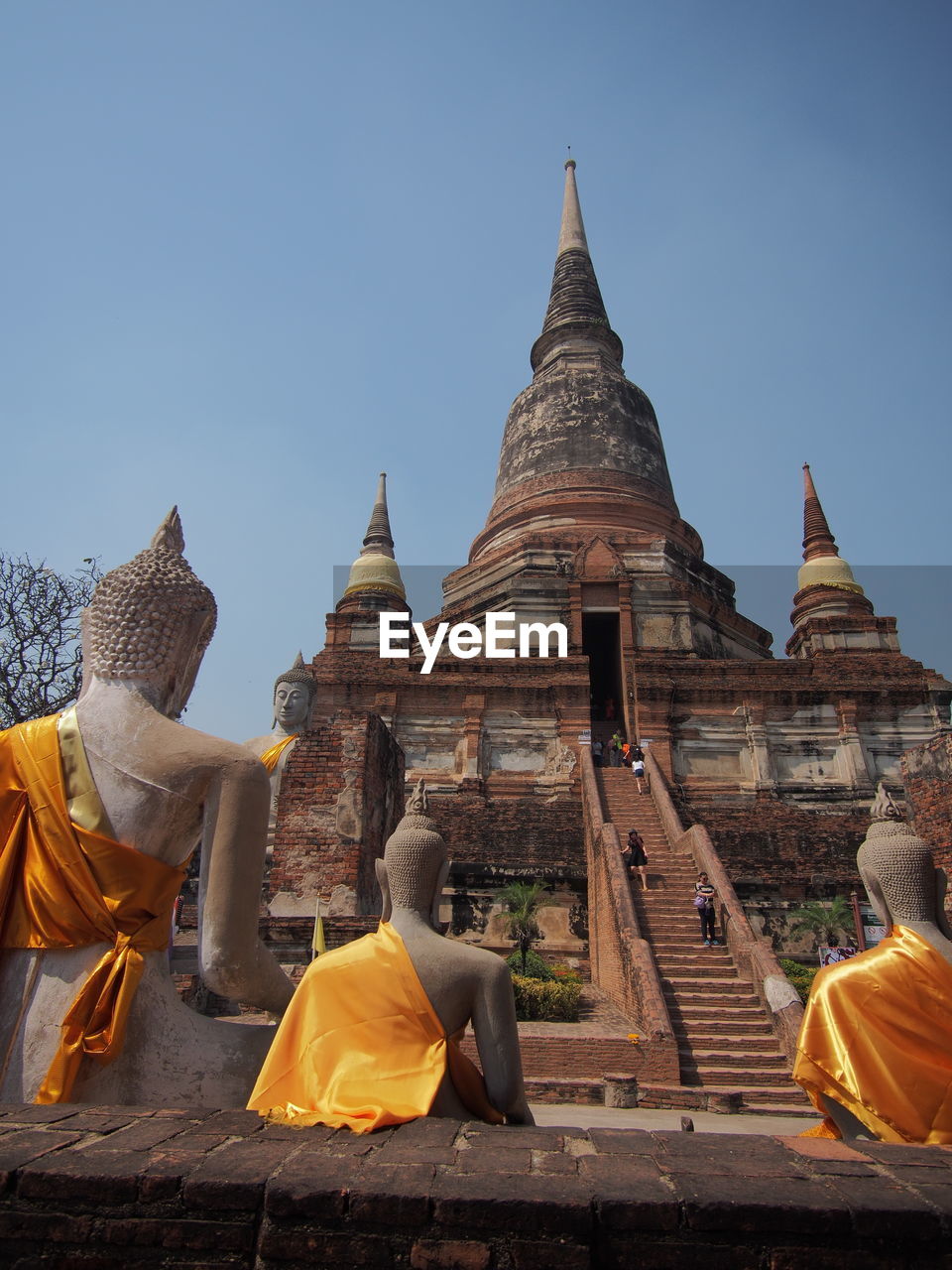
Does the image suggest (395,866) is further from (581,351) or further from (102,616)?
(581,351)

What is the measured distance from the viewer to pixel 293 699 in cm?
723

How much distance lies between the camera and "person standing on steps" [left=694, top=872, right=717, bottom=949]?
1136 cm

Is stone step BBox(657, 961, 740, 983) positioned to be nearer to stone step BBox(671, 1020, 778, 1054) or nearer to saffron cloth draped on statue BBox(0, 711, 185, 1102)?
stone step BBox(671, 1020, 778, 1054)

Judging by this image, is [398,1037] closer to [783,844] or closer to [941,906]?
[941,906]

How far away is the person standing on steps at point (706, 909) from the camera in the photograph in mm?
11359

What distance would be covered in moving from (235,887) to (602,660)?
22.9 m

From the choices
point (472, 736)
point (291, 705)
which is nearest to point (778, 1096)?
point (291, 705)

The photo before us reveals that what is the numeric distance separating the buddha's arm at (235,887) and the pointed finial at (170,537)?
47.0 inches

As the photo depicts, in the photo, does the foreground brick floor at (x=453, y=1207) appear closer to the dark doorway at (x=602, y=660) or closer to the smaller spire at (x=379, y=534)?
the dark doorway at (x=602, y=660)

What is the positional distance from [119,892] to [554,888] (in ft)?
40.0

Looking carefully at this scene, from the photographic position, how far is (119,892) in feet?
9.58

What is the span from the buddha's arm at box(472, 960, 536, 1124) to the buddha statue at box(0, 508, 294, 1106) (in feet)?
2.44

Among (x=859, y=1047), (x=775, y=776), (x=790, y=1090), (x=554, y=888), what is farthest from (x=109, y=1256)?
(x=775, y=776)

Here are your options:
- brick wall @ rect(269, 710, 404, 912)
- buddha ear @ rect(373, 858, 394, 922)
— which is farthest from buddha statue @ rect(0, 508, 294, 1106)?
brick wall @ rect(269, 710, 404, 912)
